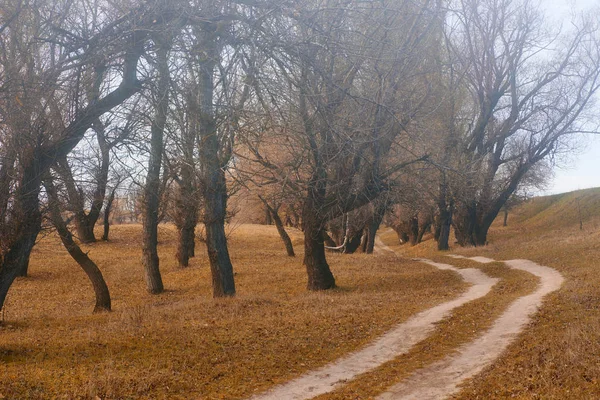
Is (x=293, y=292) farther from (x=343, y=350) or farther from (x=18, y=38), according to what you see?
(x=18, y=38)

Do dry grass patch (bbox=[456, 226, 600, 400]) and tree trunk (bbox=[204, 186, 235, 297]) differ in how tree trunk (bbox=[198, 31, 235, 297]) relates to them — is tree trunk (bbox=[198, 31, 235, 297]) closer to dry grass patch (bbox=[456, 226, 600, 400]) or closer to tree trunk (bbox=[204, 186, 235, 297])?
tree trunk (bbox=[204, 186, 235, 297])

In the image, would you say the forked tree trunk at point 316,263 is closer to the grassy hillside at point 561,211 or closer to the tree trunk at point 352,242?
the tree trunk at point 352,242

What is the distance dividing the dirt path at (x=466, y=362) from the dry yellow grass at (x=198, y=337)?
1580 mm

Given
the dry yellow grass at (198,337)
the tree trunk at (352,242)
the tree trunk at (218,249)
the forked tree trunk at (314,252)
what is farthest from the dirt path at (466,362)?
the tree trunk at (352,242)

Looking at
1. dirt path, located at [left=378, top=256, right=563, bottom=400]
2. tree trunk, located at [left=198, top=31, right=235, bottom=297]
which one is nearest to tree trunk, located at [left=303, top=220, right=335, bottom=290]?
tree trunk, located at [left=198, top=31, right=235, bottom=297]

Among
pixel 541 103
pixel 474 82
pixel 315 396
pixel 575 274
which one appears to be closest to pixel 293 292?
pixel 575 274

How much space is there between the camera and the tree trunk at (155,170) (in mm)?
8961

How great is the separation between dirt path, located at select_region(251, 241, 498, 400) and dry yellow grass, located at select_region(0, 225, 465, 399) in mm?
241

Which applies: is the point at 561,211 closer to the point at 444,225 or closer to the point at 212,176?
the point at 444,225

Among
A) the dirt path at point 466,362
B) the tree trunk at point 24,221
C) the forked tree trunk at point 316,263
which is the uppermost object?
the tree trunk at point 24,221

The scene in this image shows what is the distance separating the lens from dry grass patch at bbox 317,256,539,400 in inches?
295

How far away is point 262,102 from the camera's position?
9.67 m

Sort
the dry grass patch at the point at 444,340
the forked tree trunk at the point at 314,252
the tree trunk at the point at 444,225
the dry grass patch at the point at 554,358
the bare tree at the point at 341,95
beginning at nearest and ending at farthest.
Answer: the dry grass patch at the point at 554,358 → the dry grass patch at the point at 444,340 → the bare tree at the point at 341,95 → the forked tree trunk at the point at 314,252 → the tree trunk at the point at 444,225

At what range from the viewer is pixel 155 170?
13.6 metres
